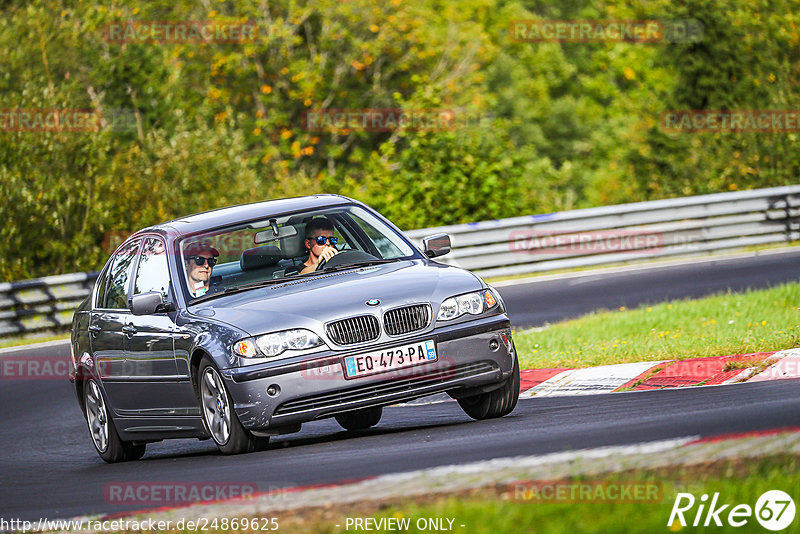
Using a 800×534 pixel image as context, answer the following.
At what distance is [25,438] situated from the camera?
11875 millimetres

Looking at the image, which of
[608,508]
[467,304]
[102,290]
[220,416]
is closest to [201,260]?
[220,416]

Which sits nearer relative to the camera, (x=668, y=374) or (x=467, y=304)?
(x=467, y=304)

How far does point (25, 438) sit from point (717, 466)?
8.03 metres

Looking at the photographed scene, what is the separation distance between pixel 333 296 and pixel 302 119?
33.3 metres

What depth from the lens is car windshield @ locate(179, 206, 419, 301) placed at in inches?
359

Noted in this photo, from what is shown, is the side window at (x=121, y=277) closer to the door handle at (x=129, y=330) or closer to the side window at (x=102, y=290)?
the side window at (x=102, y=290)

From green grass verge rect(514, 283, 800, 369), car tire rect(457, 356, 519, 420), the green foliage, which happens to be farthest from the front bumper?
the green foliage

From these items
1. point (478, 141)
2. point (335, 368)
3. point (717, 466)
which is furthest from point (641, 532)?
point (478, 141)

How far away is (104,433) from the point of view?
10.0m

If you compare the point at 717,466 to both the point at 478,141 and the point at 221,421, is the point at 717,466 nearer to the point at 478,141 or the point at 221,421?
the point at 221,421

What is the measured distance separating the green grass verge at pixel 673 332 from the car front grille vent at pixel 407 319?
3214 millimetres

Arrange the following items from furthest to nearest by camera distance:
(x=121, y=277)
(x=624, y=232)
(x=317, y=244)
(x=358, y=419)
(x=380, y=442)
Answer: (x=624, y=232)
(x=121, y=277)
(x=358, y=419)
(x=317, y=244)
(x=380, y=442)

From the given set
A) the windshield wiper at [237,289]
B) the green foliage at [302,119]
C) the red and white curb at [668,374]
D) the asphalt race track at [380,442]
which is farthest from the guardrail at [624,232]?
the windshield wiper at [237,289]

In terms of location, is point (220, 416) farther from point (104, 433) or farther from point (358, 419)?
point (104, 433)
